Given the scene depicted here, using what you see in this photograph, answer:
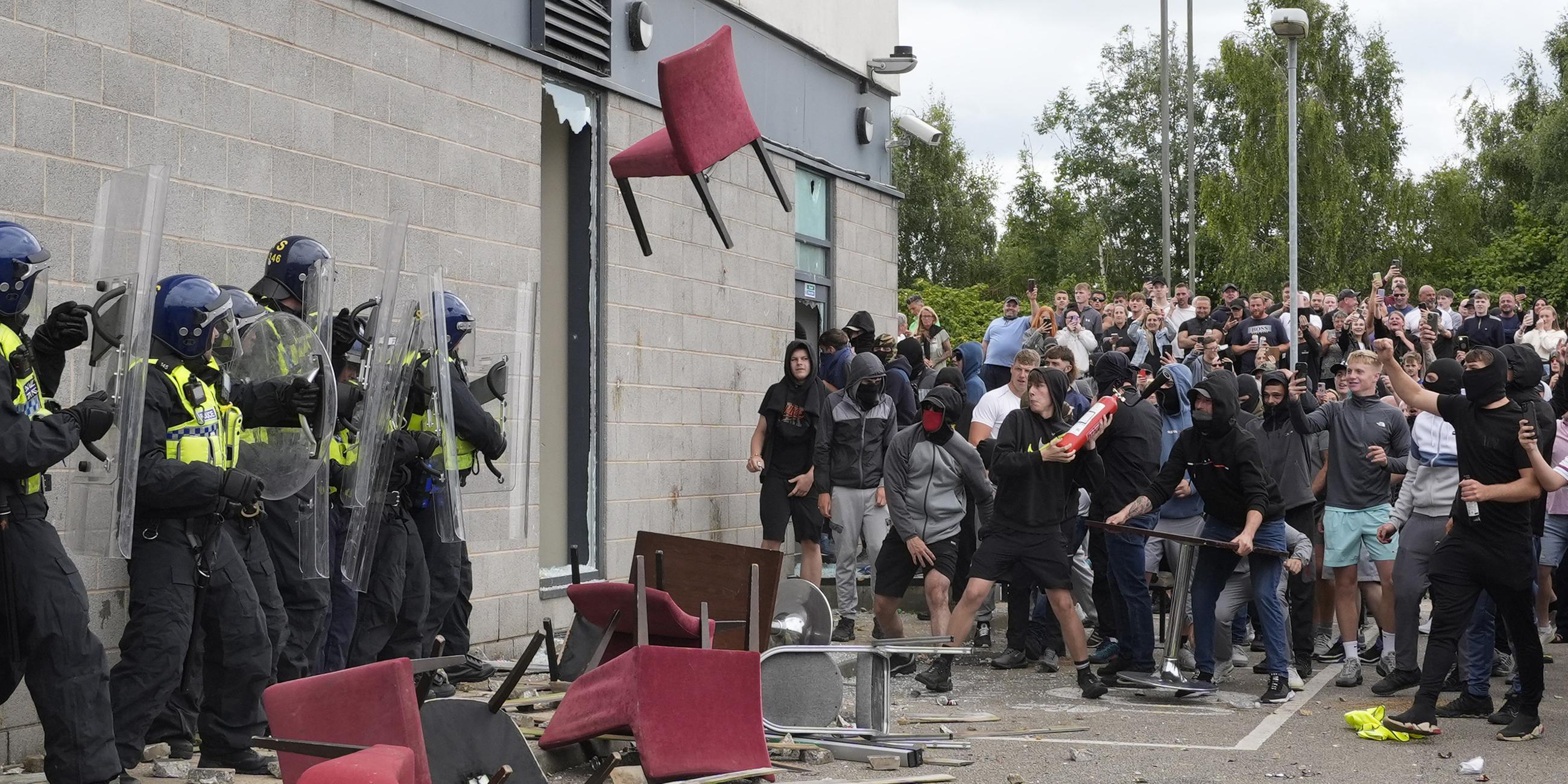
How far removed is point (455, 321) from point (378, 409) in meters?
0.91

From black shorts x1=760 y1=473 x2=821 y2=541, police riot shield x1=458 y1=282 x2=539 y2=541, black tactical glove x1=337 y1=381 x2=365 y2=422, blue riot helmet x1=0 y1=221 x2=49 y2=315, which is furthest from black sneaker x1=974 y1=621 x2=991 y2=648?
blue riot helmet x1=0 y1=221 x2=49 y2=315

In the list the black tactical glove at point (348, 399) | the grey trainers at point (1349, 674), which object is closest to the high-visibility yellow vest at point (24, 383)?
the black tactical glove at point (348, 399)

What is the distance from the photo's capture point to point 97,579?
261 inches

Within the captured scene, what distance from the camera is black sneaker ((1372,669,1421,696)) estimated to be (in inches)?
357

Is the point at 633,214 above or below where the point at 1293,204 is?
below

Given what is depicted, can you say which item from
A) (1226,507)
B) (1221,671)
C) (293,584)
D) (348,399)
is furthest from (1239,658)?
(293,584)

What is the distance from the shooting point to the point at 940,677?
9.29 metres

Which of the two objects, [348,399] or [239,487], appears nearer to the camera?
[239,487]

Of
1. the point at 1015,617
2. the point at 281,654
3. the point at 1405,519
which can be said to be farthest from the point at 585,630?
the point at 1405,519

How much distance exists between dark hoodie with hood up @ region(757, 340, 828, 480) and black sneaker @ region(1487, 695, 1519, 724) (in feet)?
16.4

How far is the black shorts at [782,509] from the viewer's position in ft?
37.7

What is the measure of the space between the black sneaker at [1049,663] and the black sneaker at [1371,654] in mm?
2152

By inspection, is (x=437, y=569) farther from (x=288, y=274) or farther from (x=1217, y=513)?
(x=1217, y=513)

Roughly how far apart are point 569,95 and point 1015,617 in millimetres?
4659
